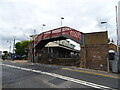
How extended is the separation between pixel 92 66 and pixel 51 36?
8.72m

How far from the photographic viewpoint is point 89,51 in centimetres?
1453

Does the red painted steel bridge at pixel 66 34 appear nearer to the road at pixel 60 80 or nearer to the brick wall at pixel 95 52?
the brick wall at pixel 95 52

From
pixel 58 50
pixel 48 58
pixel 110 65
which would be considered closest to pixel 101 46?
pixel 110 65

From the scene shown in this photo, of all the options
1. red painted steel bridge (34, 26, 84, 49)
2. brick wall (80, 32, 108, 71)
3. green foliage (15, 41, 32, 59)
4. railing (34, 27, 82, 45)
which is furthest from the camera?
green foliage (15, 41, 32, 59)

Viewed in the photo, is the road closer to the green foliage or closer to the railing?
the railing

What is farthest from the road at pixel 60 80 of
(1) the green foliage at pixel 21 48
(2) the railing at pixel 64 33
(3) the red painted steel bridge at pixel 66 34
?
(1) the green foliage at pixel 21 48

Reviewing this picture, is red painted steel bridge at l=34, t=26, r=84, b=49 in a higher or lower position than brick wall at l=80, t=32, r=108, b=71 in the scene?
higher

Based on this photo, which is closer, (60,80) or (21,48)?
(60,80)

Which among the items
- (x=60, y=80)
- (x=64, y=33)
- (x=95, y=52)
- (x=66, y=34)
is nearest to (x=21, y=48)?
(x=64, y=33)

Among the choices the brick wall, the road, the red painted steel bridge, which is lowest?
the road

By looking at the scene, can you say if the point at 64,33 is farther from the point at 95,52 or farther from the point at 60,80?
the point at 60,80

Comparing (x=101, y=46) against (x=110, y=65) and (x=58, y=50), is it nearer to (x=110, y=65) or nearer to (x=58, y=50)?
(x=110, y=65)

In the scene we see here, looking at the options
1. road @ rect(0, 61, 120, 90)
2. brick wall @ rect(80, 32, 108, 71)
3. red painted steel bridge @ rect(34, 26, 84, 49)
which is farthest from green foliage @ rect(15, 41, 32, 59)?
road @ rect(0, 61, 120, 90)

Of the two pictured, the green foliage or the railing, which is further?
the green foliage
